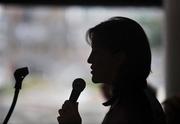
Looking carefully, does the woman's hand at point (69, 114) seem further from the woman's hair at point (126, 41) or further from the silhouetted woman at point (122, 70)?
the woman's hair at point (126, 41)

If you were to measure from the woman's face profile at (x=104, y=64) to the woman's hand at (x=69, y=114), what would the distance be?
64 mm

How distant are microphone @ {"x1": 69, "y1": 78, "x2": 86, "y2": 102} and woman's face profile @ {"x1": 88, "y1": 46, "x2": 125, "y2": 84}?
24 mm

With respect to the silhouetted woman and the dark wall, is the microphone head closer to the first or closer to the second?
the silhouetted woman

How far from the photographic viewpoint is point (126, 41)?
2.45 feet

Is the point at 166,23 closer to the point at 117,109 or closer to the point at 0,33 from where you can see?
the point at 0,33

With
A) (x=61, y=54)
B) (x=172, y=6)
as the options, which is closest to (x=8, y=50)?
(x=61, y=54)

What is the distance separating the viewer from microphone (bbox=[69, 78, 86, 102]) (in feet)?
2.49

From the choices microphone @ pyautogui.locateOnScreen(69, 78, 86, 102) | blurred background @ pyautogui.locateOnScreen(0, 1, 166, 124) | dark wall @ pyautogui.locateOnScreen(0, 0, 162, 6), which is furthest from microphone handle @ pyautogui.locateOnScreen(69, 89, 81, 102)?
dark wall @ pyautogui.locateOnScreen(0, 0, 162, 6)

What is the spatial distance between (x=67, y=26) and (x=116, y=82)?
1.08 metres

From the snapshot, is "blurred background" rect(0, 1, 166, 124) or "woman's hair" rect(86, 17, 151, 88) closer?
"woman's hair" rect(86, 17, 151, 88)

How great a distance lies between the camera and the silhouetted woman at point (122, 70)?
74cm

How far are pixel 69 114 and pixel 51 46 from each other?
107cm

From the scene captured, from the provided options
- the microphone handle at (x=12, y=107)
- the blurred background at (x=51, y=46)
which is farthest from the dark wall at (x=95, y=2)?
the microphone handle at (x=12, y=107)

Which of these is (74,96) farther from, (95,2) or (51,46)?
(95,2)
